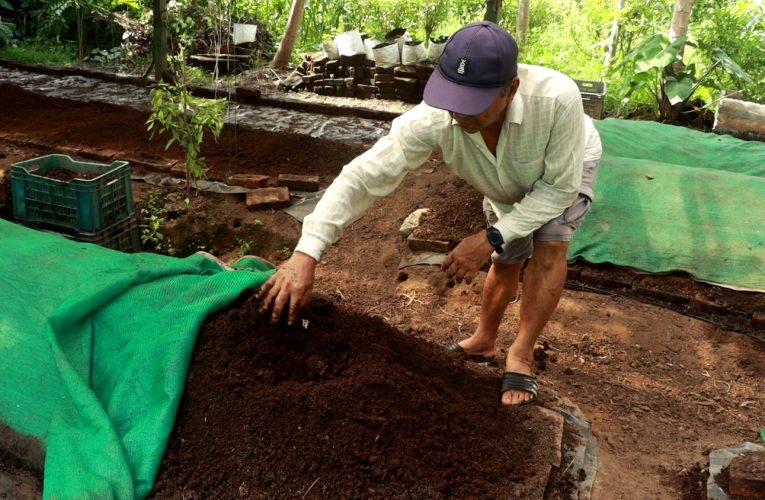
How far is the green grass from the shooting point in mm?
9504

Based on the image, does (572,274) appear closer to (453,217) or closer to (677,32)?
(453,217)

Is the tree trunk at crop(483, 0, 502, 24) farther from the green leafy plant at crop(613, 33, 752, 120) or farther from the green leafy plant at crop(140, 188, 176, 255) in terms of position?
the green leafy plant at crop(140, 188, 176, 255)

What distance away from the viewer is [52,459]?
223 centimetres

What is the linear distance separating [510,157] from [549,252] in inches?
16.4

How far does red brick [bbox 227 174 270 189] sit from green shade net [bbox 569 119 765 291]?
233 cm

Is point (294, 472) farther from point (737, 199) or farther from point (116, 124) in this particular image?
point (116, 124)

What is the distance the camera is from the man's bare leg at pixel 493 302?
3.15 metres

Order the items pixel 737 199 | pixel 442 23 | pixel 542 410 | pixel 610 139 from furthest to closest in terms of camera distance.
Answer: pixel 442 23, pixel 610 139, pixel 737 199, pixel 542 410

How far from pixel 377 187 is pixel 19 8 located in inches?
403

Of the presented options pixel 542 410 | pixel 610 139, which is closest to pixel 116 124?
pixel 610 139

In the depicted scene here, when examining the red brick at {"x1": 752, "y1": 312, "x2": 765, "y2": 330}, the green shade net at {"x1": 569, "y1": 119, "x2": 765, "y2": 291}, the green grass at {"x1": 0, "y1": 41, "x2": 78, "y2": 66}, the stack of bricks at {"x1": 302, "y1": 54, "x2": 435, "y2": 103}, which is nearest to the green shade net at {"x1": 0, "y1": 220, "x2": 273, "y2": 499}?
the green shade net at {"x1": 569, "y1": 119, "x2": 765, "y2": 291}

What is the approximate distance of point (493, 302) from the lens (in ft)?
10.6

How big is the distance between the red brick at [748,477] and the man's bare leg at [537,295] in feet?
2.48

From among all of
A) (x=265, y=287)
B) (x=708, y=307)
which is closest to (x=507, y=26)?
(x=708, y=307)
